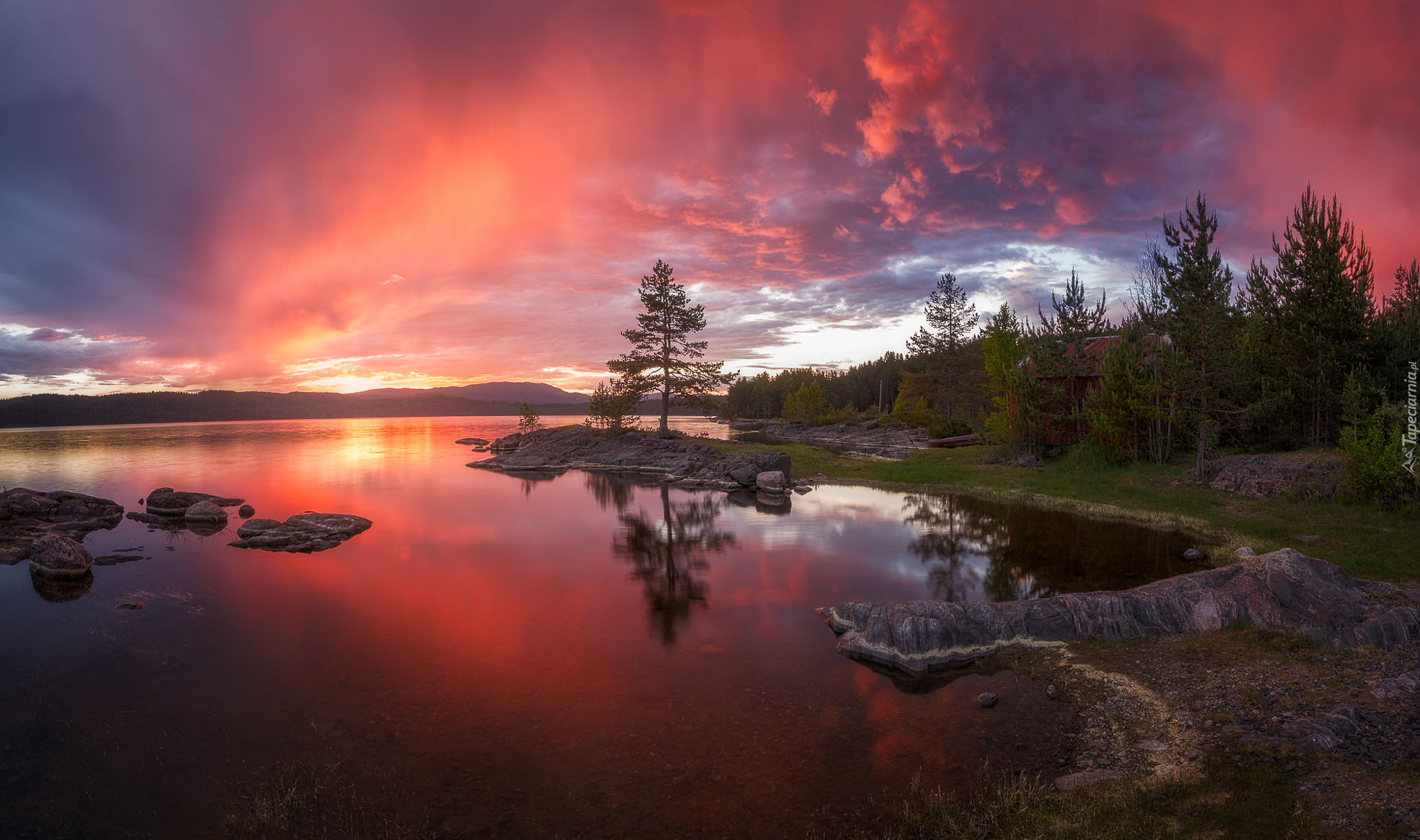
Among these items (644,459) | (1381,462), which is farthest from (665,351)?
(1381,462)

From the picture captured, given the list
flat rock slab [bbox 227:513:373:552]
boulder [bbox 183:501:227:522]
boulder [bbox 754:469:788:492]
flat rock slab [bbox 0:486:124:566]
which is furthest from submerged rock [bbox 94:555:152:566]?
boulder [bbox 754:469:788:492]

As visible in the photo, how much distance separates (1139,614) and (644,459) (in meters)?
35.6

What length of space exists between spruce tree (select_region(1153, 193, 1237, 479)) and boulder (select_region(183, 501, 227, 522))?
4106 centimetres

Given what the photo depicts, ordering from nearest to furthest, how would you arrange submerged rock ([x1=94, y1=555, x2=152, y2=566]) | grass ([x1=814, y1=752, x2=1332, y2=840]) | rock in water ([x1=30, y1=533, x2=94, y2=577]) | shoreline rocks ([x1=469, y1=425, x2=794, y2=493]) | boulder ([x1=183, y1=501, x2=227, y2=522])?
grass ([x1=814, y1=752, x2=1332, y2=840]), rock in water ([x1=30, y1=533, x2=94, y2=577]), submerged rock ([x1=94, y1=555, x2=152, y2=566]), boulder ([x1=183, y1=501, x2=227, y2=522]), shoreline rocks ([x1=469, y1=425, x2=794, y2=493])

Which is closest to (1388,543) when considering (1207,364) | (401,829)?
(1207,364)

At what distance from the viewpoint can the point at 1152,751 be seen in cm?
700

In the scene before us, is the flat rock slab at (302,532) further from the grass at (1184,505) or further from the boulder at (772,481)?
the grass at (1184,505)

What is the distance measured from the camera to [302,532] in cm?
2167

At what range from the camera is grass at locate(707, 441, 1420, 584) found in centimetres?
1427

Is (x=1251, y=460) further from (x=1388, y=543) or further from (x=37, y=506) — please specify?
(x=37, y=506)

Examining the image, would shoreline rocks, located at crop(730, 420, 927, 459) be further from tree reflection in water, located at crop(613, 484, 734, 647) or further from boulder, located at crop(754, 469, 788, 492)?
tree reflection in water, located at crop(613, 484, 734, 647)

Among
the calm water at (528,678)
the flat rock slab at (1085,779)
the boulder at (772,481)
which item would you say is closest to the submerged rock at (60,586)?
the calm water at (528,678)

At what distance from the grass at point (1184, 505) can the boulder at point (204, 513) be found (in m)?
28.0

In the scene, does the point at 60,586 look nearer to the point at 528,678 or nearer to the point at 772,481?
the point at 528,678
